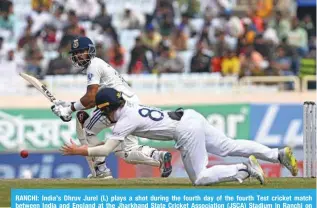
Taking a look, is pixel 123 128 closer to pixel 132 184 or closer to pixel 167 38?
pixel 132 184

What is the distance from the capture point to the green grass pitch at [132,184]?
14961mm

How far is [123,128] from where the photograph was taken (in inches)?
566

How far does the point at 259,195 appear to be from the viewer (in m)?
13.1

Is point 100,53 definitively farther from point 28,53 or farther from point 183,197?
point 183,197

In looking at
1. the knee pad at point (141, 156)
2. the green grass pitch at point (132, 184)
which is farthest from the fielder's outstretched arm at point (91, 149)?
the knee pad at point (141, 156)

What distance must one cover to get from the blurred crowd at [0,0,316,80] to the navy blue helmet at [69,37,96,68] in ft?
29.1

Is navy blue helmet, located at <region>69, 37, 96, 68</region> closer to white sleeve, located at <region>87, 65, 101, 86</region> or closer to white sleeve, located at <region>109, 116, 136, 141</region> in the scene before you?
white sleeve, located at <region>87, 65, 101, 86</region>

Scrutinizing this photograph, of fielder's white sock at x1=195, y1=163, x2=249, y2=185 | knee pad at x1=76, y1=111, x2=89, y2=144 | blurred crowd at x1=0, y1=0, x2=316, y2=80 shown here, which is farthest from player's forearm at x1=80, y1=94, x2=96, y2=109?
blurred crowd at x1=0, y1=0, x2=316, y2=80

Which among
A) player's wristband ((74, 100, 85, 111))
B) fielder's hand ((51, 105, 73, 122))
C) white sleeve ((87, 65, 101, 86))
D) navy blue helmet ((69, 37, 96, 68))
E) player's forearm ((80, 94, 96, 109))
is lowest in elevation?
fielder's hand ((51, 105, 73, 122))

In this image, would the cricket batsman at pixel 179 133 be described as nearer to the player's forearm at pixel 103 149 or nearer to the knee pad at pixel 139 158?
the player's forearm at pixel 103 149

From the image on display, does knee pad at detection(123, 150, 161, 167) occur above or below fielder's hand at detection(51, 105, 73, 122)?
below

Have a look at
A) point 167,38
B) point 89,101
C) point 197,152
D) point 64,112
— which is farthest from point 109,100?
point 167,38

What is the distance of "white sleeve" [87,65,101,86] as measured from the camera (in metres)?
16.2

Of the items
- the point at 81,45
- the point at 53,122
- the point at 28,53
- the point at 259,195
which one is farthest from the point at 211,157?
the point at 259,195
